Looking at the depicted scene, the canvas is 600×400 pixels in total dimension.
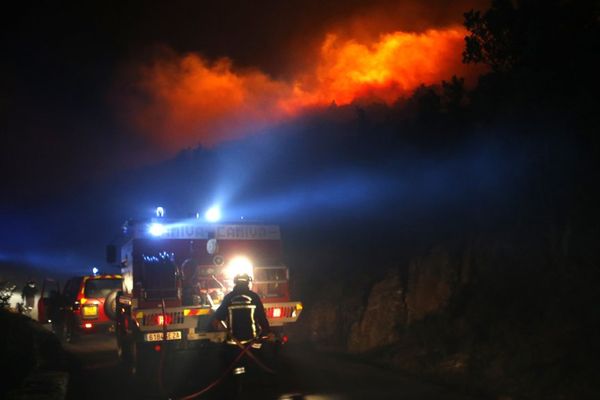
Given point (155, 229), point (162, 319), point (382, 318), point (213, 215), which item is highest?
point (213, 215)

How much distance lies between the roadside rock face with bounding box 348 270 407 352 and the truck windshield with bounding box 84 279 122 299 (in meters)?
7.04

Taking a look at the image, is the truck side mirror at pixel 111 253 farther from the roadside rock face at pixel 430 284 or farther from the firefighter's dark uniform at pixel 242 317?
the roadside rock face at pixel 430 284

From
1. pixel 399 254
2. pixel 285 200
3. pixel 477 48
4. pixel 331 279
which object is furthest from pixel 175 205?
pixel 477 48

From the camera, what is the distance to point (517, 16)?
500 inches

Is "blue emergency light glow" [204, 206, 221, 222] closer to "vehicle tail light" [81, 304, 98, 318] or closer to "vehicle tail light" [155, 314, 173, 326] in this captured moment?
"vehicle tail light" [155, 314, 173, 326]

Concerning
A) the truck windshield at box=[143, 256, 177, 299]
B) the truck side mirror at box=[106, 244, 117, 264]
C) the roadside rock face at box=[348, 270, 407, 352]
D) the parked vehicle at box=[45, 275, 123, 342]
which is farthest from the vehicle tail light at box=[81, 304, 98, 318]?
the roadside rock face at box=[348, 270, 407, 352]

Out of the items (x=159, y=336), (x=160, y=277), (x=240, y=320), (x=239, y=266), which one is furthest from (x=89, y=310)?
(x=240, y=320)

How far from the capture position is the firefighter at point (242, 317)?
7617 millimetres

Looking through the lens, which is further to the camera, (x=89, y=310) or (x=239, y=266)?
(x=89, y=310)

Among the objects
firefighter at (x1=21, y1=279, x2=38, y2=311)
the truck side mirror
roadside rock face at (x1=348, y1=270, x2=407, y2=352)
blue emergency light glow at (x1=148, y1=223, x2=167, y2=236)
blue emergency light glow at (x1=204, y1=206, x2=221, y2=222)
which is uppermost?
blue emergency light glow at (x1=204, y1=206, x2=221, y2=222)

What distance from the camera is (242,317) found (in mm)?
7680

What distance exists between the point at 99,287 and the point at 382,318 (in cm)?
826

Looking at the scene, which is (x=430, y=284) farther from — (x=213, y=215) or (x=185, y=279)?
(x=185, y=279)

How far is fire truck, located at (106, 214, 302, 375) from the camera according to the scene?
10.4 metres
